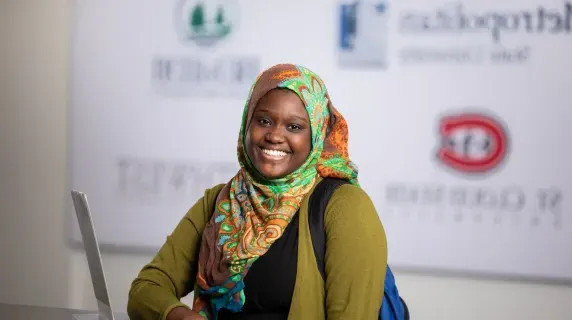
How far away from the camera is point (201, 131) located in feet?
11.6

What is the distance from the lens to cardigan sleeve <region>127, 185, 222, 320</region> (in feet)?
5.85

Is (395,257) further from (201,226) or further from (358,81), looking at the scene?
(201,226)

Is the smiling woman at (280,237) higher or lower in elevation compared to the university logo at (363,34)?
lower

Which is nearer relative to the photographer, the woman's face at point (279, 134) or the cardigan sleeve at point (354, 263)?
the cardigan sleeve at point (354, 263)

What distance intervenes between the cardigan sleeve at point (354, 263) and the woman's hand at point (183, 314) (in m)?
0.25

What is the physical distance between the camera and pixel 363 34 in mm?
3303

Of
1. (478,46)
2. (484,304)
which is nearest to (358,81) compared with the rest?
(478,46)

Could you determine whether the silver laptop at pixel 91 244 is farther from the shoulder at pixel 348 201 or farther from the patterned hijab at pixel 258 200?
the shoulder at pixel 348 201

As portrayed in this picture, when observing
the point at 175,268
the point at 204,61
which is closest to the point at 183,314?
the point at 175,268

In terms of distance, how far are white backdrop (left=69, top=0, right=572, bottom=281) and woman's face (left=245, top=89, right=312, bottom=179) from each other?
161 centimetres

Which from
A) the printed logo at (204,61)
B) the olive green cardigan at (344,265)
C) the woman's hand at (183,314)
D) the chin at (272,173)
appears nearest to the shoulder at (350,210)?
the olive green cardigan at (344,265)

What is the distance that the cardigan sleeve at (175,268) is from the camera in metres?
1.78

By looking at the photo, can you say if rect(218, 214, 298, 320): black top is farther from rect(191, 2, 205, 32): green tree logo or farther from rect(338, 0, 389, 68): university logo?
rect(191, 2, 205, 32): green tree logo

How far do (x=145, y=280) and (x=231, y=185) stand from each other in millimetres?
264
